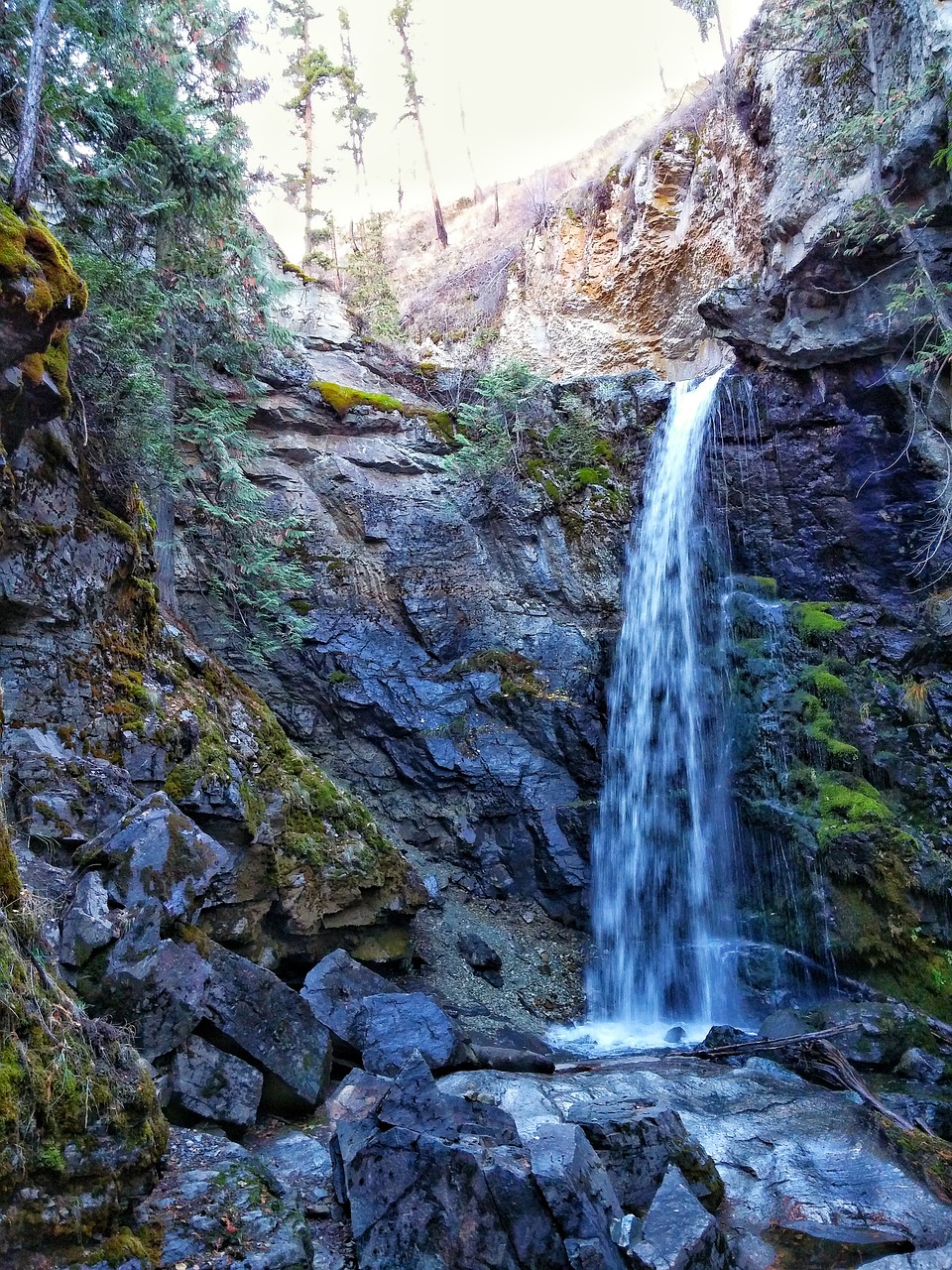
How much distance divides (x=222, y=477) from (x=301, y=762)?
14.3 feet

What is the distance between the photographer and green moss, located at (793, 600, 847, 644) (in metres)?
11.2

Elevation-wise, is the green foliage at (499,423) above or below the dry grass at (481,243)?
below

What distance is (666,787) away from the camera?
11.3m

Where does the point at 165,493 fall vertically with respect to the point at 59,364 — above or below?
above

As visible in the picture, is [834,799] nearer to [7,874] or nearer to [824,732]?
[824,732]

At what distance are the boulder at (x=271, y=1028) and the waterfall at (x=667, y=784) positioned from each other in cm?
501

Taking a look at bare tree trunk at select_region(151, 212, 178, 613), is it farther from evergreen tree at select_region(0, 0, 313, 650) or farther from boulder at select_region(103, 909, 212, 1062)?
boulder at select_region(103, 909, 212, 1062)

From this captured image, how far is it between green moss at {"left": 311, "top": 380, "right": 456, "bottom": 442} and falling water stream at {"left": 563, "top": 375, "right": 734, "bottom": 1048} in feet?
13.0

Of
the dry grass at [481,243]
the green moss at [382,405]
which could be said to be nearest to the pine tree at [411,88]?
the dry grass at [481,243]

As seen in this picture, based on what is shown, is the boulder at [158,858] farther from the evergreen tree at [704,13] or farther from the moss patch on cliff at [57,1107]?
the evergreen tree at [704,13]

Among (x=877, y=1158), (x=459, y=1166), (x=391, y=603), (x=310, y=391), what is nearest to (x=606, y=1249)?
(x=459, y=1166)

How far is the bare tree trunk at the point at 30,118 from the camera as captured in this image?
20.2 feet

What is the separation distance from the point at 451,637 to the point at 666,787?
4.24 m

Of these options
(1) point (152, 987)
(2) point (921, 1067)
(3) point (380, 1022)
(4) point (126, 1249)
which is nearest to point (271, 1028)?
(1) point (152, 987)
